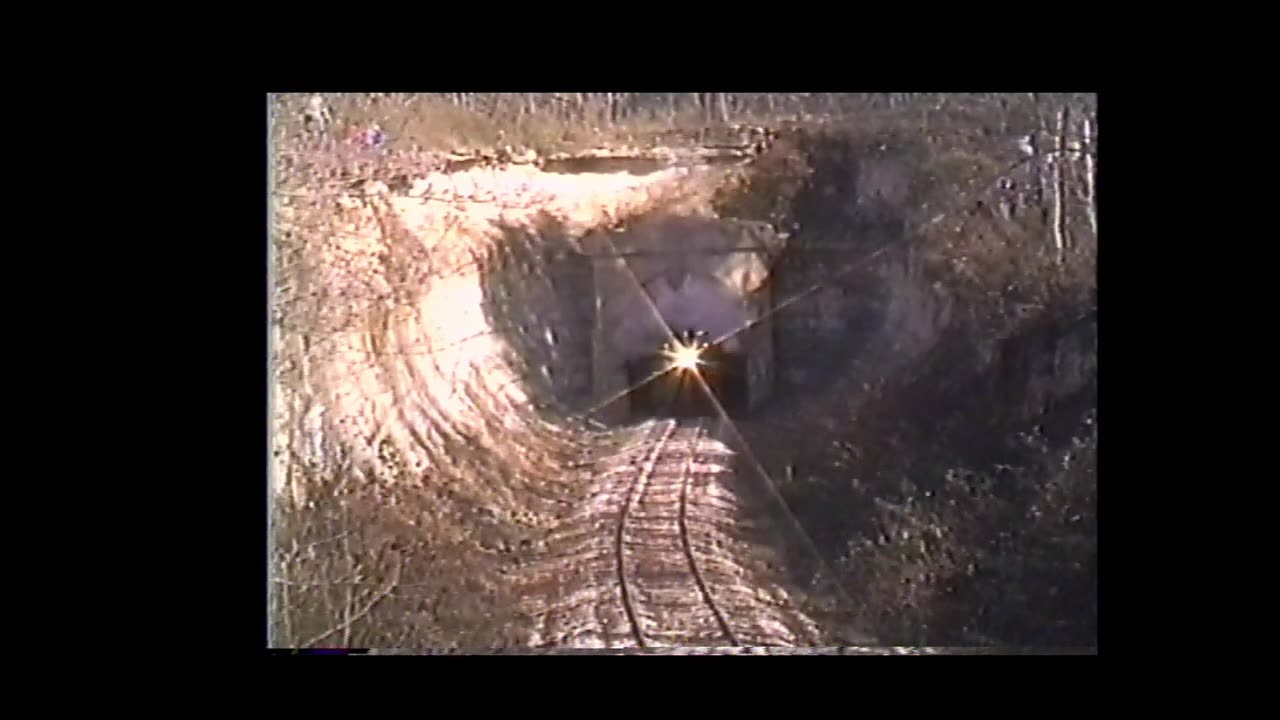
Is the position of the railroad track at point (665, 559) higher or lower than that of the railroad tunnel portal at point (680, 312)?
lower

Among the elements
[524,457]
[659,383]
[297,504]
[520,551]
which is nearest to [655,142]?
[659,383]

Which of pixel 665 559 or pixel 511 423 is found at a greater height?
pixel 511 423

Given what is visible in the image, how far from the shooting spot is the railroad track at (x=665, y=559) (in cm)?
133

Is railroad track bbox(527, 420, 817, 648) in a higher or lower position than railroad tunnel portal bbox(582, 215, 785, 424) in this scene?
lower

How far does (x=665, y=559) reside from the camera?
1.34m

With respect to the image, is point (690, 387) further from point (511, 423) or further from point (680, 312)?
point (511, 423)

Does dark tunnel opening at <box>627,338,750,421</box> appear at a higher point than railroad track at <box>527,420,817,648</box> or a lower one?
higher

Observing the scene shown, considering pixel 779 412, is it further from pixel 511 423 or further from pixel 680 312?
pixel 511 423

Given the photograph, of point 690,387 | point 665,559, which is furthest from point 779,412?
point 665,559

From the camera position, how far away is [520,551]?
1.34 m

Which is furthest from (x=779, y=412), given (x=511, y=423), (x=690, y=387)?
(x=511, y=423)

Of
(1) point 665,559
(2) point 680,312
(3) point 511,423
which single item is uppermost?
(2) point 680,312

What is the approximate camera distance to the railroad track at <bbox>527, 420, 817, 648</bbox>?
1.33 metres

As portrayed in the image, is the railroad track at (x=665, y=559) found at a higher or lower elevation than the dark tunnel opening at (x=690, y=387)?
lower
